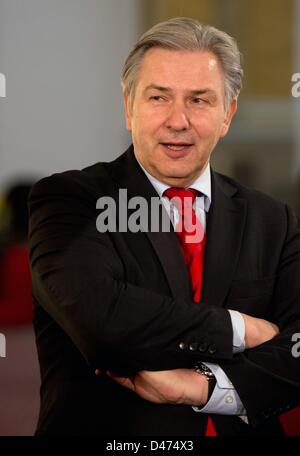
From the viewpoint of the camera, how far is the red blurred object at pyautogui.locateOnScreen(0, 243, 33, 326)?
180 inches

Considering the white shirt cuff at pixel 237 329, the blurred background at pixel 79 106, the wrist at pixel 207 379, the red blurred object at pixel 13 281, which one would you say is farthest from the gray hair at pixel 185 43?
the red blurred object at pixel 13 281

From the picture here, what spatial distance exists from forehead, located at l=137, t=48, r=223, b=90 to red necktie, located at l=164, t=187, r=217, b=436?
0.74ft

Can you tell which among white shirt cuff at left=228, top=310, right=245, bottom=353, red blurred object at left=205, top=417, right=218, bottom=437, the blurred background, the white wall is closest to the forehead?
white shirt cuff at left=228, top=310, right=245, bottom=353

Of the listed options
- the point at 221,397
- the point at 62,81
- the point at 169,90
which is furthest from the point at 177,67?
the point at 62,81

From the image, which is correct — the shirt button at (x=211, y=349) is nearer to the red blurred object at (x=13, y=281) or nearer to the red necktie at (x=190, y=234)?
the red necktie at (x=190, y=234)

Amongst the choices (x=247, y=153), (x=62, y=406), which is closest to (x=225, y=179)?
(x=62, y=406)

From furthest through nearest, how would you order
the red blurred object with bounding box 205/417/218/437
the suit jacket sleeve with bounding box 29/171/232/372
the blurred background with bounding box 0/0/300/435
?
1. the blurred background with bounding box 0/0/300/435
2. the red blurred object with bounding box 205/417/218/437
3. the suit jacket sleeve with bounding box 29/171/232/372

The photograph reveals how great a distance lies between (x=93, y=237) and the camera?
1534mm

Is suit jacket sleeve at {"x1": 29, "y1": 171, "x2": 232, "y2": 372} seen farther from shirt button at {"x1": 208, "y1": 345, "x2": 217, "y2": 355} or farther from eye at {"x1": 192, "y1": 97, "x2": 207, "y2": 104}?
eye at {"x1": 192, "y1": 97, "x2": 207, "y2": 104}

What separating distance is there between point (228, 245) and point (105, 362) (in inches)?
14.1

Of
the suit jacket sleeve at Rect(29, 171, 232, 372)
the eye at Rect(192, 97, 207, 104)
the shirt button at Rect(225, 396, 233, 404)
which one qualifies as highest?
the eye at Rect(192, 97, 207, 104)

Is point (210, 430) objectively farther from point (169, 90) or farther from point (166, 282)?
point (169, 90)

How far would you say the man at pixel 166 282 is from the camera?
1.46 metres

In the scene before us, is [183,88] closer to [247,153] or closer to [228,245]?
[228,245]
